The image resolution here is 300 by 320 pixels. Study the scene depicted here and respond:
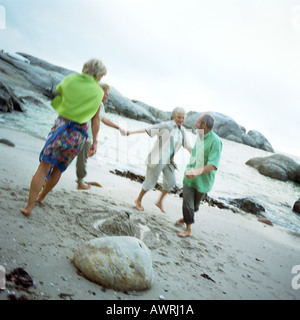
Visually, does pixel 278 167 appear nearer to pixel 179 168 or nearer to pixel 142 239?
pixel 179 168

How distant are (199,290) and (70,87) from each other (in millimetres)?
2579

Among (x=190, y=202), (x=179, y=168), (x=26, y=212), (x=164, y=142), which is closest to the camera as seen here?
(x=26, y=212)

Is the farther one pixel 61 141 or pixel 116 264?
pixel 61 141

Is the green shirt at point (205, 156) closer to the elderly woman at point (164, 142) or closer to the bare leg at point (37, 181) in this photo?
the elderly woman at point (164, 142)

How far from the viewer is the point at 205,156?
4.09 meters

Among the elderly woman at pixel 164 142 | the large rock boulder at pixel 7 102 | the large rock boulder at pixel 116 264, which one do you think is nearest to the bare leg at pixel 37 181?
the large rock boulder at pixel 116 264

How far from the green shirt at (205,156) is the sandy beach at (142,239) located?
0.89 metres

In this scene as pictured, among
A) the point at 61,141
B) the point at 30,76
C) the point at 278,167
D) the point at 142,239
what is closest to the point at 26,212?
the point at 61,141

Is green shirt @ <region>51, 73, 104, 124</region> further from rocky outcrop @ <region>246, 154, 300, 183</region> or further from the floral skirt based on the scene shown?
rocky outcrop @ <region>246, 154, 300, 183</region>

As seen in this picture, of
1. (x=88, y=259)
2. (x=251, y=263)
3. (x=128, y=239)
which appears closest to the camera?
→ (x=88, y=259)

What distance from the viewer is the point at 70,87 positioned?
108 inches

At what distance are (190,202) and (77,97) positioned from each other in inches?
101
